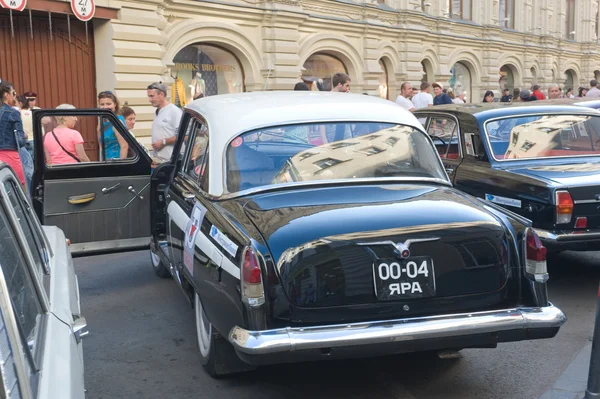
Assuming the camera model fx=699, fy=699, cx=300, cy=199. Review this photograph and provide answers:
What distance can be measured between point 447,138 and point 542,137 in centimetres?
105

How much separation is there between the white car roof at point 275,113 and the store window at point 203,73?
13078 millimetres

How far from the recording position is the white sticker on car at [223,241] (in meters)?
3.80

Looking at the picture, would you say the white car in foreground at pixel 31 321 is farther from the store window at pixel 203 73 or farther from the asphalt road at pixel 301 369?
the store window at pixel 203 73

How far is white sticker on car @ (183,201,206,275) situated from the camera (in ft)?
14.7

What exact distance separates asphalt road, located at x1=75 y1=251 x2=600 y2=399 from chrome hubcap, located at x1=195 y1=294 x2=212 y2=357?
18cm

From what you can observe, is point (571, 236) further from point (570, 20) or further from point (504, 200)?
point (570, 20)

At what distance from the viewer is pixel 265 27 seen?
19.7 metres

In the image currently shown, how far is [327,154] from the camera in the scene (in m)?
4.82

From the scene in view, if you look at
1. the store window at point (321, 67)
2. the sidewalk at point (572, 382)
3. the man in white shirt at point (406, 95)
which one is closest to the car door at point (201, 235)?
the sidewalk at point (572, 382)

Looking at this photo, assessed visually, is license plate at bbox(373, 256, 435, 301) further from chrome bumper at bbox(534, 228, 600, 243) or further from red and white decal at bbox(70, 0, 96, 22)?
red and white decal at bbox(70, 0, 96, 22)

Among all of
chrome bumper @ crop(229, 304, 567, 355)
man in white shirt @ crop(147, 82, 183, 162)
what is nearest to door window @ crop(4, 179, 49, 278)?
chrome bumper @ crop(229, 304, 567, 355)

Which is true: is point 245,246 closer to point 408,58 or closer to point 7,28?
point 7,28

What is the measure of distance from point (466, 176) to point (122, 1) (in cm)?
1093

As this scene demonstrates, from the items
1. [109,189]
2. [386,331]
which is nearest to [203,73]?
[109,189]
